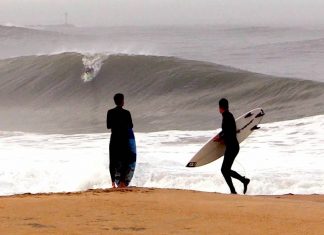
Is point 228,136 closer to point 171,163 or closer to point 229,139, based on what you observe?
point 229,139

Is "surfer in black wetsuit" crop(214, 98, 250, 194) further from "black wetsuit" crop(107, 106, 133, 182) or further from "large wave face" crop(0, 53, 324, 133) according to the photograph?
"large wave face" crop(0, 53, 324, 133)

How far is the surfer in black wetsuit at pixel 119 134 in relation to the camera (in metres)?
6.96

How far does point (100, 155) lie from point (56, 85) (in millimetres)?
14359

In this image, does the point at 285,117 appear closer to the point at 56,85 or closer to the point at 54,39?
the point at 56,85

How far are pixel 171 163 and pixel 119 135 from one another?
151 inches

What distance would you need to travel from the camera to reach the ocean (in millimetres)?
9953

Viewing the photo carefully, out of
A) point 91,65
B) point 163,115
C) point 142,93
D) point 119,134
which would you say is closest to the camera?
point 119,134

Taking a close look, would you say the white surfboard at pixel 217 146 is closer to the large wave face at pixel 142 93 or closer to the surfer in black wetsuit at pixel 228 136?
the surfer in black wetsuit at pixel 228 136

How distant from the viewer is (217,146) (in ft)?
28.2

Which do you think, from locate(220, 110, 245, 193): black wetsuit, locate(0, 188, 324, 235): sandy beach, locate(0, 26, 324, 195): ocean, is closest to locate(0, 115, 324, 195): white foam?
locate(0, 26, 324, 195): ocean

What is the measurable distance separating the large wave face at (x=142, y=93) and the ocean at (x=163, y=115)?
42 millimetres

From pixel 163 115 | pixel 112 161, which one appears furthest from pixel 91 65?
pixel 112 161

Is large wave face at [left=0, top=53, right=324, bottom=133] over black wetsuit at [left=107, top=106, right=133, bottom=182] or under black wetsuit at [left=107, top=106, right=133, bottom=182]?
over

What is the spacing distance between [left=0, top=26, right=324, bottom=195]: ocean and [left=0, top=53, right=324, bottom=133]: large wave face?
1.7 inches
